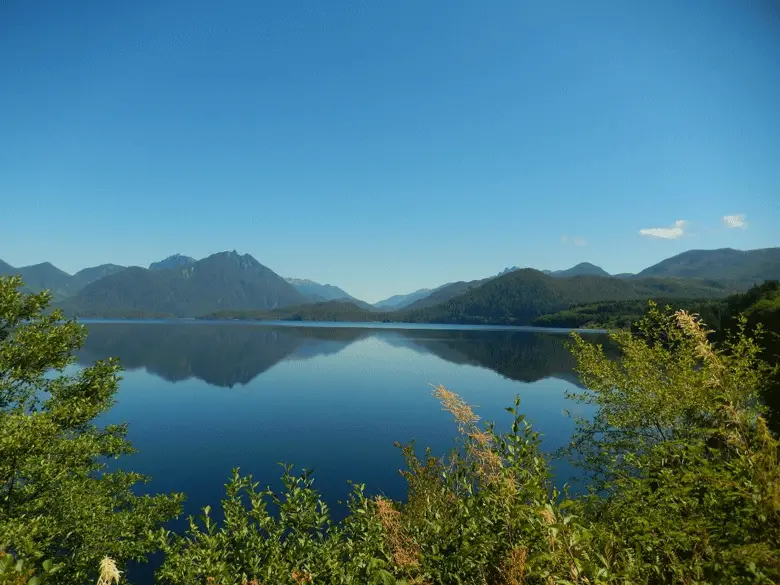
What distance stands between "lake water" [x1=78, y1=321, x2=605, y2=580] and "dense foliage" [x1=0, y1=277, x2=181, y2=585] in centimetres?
840

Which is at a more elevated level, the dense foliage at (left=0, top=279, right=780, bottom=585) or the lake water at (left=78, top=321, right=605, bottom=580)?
the dense foliage at (left=0, top=279, right=780, bottom=585)

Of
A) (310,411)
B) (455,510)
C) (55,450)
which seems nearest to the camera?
A: (455,510)

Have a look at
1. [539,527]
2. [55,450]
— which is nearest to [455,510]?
[539,527]

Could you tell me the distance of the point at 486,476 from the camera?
24.6ft

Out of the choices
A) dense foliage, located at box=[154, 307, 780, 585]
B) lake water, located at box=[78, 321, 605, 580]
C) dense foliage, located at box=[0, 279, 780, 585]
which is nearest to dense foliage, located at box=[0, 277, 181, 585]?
dense foliage, located at box=[0, 279, 780, 585]

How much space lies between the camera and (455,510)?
9.20 metres

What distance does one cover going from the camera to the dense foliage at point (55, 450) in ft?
47.4

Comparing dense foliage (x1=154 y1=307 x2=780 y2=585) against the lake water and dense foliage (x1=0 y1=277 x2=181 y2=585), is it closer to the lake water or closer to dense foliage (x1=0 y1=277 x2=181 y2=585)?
dense foliage (x1=0 y1=277 x2=181 y2=585)

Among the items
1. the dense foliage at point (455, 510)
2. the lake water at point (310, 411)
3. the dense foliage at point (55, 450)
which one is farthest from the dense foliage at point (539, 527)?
the lake water at point (310, 411)

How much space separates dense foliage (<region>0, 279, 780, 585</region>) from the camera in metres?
5.01

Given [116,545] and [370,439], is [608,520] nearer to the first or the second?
[116,545]

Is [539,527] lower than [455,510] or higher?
higher

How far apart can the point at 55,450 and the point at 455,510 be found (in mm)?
16189

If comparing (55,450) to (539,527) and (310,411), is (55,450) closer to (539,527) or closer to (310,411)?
(539,527)
